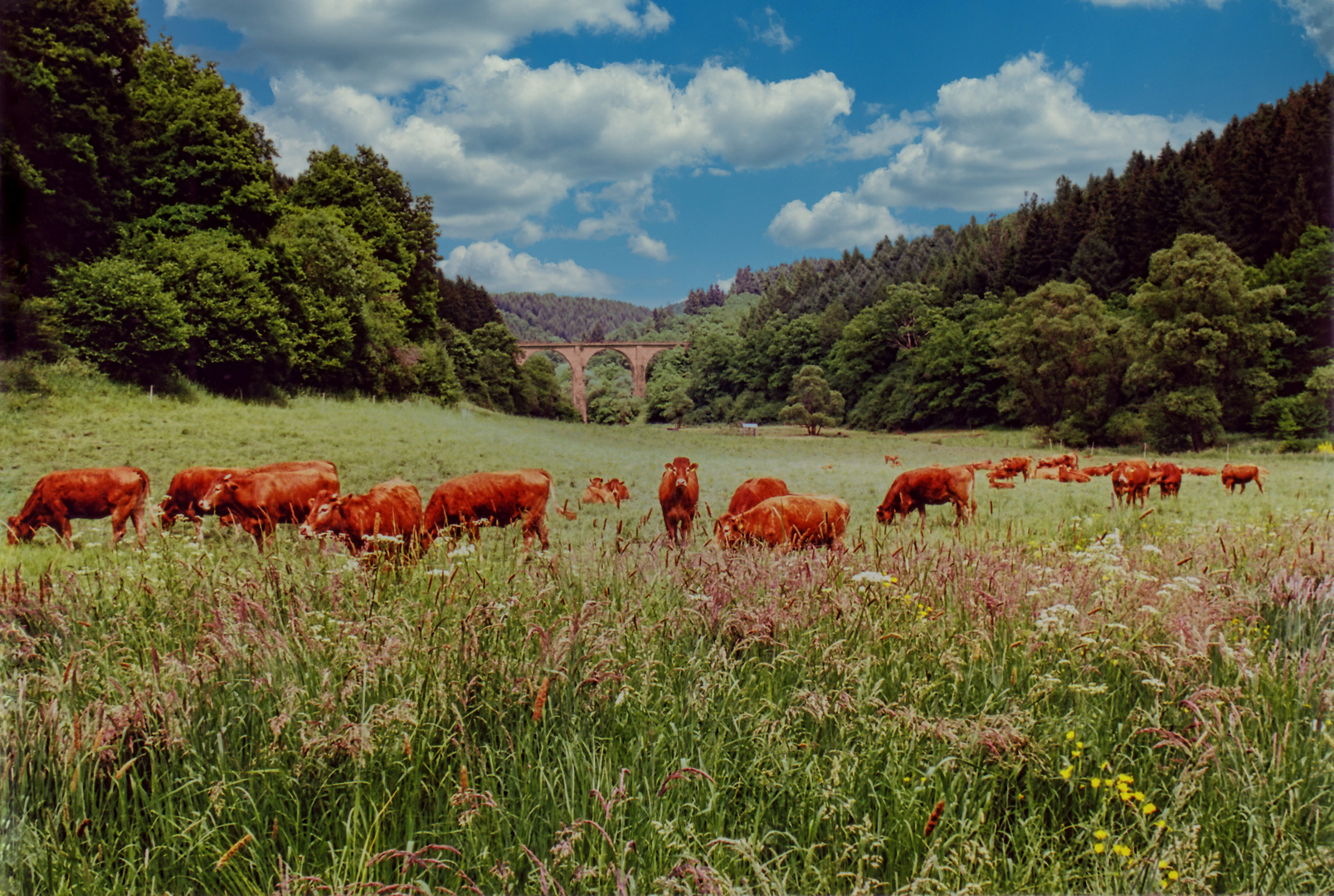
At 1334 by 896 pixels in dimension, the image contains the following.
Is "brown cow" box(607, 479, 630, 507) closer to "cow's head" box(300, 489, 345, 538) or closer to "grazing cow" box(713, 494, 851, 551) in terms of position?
"grazing cow" box(713, 494, 851, 551)

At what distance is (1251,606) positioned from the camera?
496cm

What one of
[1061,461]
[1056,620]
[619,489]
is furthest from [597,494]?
[1061,461]

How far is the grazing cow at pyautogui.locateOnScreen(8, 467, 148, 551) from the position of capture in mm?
7031

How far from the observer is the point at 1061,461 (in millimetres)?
17016

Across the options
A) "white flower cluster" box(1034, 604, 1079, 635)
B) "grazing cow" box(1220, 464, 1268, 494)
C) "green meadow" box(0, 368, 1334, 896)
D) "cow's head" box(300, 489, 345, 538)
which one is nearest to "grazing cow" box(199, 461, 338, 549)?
"cow's head" box(300, 489, 345, 538)

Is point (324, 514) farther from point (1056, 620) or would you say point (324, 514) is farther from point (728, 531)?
point (1056, 620)

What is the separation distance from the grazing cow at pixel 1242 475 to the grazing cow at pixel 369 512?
1502 cm

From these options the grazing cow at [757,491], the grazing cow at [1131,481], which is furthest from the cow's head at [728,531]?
the grazing cow at [1131,481]

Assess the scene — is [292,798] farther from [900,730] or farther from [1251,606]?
[1251,606]

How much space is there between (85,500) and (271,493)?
2279 millimetres

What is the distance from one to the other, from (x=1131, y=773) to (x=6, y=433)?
1026cm

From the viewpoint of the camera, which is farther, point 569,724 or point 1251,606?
point 1251,606

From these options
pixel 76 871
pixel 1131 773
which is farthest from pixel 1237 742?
pixel 76 871

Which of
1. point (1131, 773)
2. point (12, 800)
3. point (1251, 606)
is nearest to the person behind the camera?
point (12, 800)
